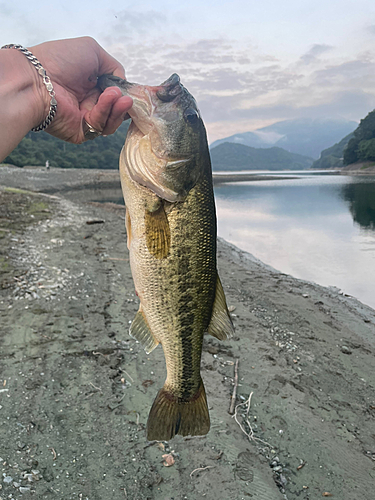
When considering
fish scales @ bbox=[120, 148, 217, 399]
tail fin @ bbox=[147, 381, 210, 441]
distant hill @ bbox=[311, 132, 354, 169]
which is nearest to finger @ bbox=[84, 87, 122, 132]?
fish scales @ bbox=[120, 148, 217, 399]

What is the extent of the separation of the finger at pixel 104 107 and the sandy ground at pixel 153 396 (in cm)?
339

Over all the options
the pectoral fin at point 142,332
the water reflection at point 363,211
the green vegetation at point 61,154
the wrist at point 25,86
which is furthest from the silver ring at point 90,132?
the green vegetation at point 61,154

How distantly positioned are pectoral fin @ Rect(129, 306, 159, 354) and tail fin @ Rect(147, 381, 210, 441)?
1.37 ft

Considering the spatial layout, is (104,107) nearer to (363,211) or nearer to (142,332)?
(142,332)

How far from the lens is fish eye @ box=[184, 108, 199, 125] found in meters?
2.58

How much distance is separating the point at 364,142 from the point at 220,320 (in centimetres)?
9174

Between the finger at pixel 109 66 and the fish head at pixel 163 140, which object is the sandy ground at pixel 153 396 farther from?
the finger at pixel 109 66

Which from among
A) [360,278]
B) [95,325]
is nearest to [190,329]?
[95,325]

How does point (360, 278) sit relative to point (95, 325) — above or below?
below

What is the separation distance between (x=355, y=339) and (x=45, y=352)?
20.0ft

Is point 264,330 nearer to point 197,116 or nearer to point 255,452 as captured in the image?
point 255,452

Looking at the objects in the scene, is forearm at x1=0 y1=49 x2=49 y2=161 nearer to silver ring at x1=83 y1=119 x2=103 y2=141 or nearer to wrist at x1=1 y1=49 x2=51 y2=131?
wrist at x1=1 y1=49 x2=51 y2=131

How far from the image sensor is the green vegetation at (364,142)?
78.8 meters

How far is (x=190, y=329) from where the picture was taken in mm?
2725
